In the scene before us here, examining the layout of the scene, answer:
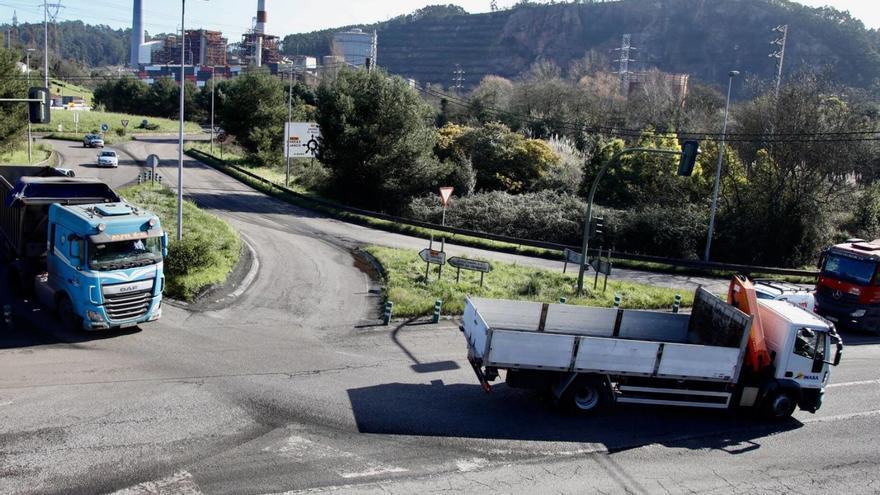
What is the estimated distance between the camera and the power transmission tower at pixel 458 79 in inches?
5763

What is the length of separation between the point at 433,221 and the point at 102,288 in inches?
1028

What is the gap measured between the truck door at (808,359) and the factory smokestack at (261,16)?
15674cm

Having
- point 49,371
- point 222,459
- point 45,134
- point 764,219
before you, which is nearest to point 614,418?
point 222,459

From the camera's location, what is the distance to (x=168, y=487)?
10000mm

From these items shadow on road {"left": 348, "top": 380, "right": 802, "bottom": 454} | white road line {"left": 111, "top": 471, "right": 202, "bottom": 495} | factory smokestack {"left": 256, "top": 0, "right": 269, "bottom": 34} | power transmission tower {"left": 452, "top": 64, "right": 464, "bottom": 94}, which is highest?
factory smokestack {"left": 256, "top": 0, "right": 269, "bottom": 34}

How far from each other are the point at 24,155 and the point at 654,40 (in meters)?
135

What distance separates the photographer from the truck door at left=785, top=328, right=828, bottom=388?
14281mm

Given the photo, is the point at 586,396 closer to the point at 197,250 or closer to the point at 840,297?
the point at 197,250

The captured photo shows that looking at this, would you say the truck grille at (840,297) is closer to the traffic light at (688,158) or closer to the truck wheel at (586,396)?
the traffic light at (688,158)

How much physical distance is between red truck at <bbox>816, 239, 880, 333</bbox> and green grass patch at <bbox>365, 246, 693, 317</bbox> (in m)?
4.74

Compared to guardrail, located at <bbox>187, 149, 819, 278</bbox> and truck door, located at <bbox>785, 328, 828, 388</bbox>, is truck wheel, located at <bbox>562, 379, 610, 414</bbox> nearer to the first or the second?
truck door, located at <bbox>785, 328, 828, 388</bbox>

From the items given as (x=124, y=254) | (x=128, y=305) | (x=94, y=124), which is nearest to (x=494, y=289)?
(x=128, y=305)

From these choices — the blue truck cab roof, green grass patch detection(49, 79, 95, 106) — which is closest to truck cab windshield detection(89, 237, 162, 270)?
the blue truck cab roof

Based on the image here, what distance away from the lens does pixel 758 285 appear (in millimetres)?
23578
